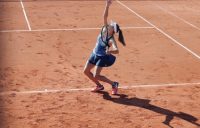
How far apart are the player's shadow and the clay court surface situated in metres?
0.02

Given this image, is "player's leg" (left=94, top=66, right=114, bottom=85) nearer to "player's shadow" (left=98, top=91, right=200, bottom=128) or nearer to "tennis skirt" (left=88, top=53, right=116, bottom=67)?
"tennis skirt" (left=88, top=53, right=116, bottom=67)

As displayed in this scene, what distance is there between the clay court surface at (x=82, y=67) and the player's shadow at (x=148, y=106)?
0.07 feet

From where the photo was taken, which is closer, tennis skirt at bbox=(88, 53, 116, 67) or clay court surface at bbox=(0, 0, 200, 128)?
clay court surface at bbox=(0, 0, 200, 128)

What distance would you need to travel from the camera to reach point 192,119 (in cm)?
1030

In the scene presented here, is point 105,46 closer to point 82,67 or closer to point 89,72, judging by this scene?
point 89,72

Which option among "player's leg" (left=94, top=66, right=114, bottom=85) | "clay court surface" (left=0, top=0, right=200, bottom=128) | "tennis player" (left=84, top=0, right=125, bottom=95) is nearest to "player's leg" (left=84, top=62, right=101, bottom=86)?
"tennis player" (left=84, top=0, right=125, bottom=95)

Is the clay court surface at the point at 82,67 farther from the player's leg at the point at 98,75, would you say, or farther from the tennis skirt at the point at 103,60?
the tennis skirt at the point at 103,60

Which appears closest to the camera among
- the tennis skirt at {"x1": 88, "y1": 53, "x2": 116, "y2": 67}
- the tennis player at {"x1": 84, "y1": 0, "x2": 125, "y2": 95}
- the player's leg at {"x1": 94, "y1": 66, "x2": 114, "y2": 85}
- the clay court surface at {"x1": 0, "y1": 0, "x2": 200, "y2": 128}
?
the clay court surface at {"x1": 0, "y1": 0, "x2": 200, "y2": 128}

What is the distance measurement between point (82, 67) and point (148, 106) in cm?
322

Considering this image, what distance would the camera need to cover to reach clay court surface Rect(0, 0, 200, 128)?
10227mm

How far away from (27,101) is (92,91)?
1.75m

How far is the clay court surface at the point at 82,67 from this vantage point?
1023 centimetres

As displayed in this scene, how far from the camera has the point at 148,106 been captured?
428 inches

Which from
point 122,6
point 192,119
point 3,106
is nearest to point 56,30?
point 122,6
